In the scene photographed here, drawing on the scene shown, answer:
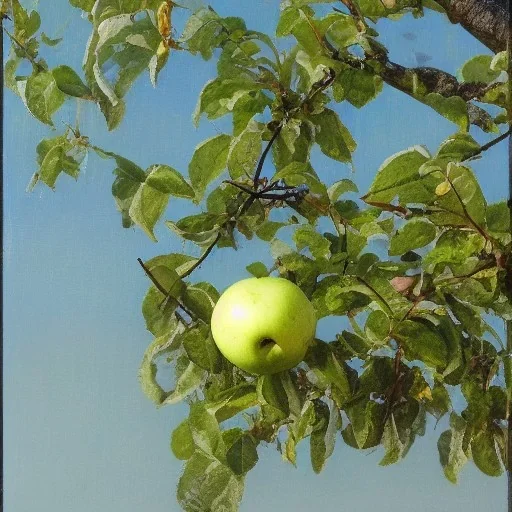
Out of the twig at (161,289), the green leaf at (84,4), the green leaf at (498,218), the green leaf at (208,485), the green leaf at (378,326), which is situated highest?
the green leaf at (498,218)

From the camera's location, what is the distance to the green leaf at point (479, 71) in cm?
84

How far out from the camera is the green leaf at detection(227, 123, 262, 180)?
794 mm

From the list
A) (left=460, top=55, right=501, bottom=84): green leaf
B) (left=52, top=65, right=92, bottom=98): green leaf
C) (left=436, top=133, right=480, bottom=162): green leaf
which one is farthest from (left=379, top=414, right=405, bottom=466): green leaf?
(left=52, top=65, right=92, bottom=98): green leaf

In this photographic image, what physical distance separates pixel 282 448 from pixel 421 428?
0.17 meters

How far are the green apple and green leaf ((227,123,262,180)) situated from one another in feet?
0.45

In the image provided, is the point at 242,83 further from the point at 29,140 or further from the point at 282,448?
the point at 282,448

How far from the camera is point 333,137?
0.82m

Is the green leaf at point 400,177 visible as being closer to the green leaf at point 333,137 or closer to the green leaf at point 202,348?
the green leaf at point 333,137

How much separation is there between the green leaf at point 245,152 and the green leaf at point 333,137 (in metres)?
0.07

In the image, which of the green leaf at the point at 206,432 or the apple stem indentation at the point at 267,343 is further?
the green leaf at the point at 206,432

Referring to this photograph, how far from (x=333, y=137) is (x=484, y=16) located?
Result: 0.22 metres

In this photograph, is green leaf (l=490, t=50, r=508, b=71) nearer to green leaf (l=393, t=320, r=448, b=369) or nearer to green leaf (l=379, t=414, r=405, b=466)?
green leaf (l=393, t=320, r=448, b=369)

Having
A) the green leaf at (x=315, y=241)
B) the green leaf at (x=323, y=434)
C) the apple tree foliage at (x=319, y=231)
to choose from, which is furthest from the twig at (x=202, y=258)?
the green leaf at (x=323, y=434)

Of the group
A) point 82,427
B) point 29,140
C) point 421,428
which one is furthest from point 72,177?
point 421,428
